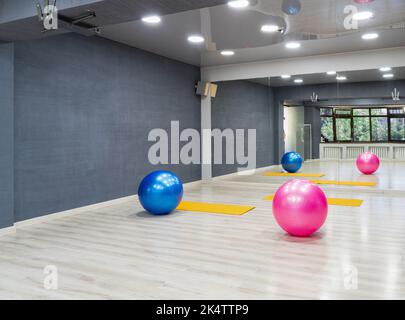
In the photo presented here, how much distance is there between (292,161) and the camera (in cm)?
843

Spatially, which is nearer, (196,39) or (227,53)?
(196,39)

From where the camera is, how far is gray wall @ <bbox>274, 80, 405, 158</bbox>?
744cm

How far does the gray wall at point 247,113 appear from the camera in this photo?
8.69 m

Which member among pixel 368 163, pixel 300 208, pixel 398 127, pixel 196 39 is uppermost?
pixel 196 39

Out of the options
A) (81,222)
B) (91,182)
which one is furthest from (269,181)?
(81,222)

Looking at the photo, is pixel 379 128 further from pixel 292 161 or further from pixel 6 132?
pixel 6 132

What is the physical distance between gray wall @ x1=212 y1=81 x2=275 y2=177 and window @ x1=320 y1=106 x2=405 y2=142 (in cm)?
129

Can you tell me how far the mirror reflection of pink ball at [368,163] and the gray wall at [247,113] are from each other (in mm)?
1882

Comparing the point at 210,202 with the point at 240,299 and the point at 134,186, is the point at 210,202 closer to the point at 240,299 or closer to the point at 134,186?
the point at 134,186

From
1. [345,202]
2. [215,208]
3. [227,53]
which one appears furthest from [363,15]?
[215,208]

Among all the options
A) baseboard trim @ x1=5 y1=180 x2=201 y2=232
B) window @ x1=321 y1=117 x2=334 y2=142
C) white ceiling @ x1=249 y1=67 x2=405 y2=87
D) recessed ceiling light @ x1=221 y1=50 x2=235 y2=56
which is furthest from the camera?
window @ x1=321 y1=117 x2=334 y2=142

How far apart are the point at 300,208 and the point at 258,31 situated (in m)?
2.81

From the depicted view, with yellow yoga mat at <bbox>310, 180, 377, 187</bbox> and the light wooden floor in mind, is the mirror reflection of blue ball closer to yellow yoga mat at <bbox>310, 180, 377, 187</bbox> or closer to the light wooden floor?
the light wooden floor

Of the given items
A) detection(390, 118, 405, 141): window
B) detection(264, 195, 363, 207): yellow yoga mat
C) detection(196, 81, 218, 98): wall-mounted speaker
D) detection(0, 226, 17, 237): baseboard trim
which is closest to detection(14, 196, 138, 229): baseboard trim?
detection(0, 226, 17, 237): baseboard trim
